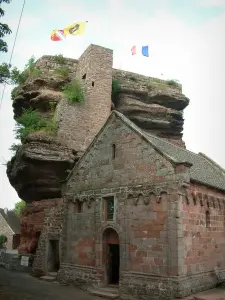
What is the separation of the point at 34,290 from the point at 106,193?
6.38 metres

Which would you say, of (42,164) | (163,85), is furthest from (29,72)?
(163,85)

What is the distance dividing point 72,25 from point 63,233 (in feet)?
59.2

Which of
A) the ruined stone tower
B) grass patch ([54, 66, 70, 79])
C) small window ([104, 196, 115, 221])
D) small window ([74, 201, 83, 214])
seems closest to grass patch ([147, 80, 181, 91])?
the ruined stone tower

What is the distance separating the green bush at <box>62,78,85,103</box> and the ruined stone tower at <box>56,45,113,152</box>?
383mm

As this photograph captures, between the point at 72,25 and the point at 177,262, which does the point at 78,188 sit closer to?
the point at 177,262

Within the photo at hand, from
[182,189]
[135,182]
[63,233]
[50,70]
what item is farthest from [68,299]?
[50,70]

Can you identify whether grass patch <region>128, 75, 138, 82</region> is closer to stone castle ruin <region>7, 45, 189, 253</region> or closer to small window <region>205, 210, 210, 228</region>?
stone castle ruin <region>7, 45, 189, 253</region>

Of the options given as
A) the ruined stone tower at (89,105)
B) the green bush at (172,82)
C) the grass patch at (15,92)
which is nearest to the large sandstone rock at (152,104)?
the green bush at (172,82)

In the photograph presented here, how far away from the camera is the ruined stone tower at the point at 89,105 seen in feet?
78.8

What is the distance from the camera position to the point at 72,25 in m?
27.0

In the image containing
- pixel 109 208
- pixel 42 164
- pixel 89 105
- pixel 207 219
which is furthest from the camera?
pixel 89 105

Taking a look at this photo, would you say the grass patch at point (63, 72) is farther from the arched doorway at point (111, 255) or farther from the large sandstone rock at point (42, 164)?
the arched doorway at point (111, 255)

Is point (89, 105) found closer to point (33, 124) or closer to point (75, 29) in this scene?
point (33, 124)

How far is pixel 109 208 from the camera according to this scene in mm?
16875
